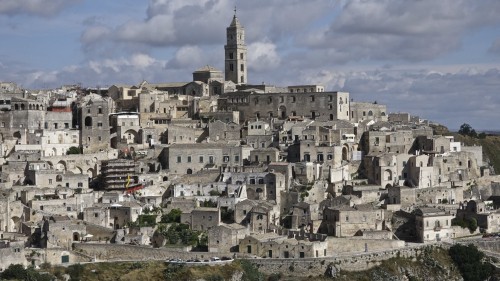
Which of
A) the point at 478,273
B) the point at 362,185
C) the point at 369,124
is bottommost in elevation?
the point at 478,273

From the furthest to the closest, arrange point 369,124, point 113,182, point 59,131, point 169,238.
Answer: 1. point 369,124
2. point 59,131
3. point 113,182
4. point 169,238

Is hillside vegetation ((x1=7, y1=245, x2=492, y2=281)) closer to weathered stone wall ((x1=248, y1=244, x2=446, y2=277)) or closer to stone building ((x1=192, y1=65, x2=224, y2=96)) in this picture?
weathered stone wall ((x1=248, y1=244, x2=446, y2=277))

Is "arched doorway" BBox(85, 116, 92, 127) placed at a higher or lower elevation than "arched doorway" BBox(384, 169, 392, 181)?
higher

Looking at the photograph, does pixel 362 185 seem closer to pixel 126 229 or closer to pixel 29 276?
pixel 126 229

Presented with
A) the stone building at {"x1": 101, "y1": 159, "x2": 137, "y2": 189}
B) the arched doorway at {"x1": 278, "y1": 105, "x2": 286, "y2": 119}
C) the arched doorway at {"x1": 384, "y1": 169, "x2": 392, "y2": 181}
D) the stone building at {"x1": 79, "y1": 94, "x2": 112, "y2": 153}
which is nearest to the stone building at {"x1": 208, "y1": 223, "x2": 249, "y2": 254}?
the stone building at {"x1": 101, "y1": 159, "x2": 137, "y2": 189}

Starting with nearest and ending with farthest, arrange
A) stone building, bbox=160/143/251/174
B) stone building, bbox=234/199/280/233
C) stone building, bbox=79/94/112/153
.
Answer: stone building, bbox=234/199/280/233 → stone building, bbox=160/143/251/174 → stone building, bbox=79/94/112/153

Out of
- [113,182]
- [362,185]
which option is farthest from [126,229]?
[362,185]

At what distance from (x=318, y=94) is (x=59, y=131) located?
19933 millimetres

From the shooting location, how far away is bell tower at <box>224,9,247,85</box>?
288ft

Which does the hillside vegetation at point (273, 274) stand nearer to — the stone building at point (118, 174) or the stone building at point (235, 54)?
the stone building at point (118, 174)

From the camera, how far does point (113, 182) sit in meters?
62.1

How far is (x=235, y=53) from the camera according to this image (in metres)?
87.8

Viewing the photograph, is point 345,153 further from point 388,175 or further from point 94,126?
point 94,126

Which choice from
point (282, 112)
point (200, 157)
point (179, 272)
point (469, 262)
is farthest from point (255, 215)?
point (282, 112)
